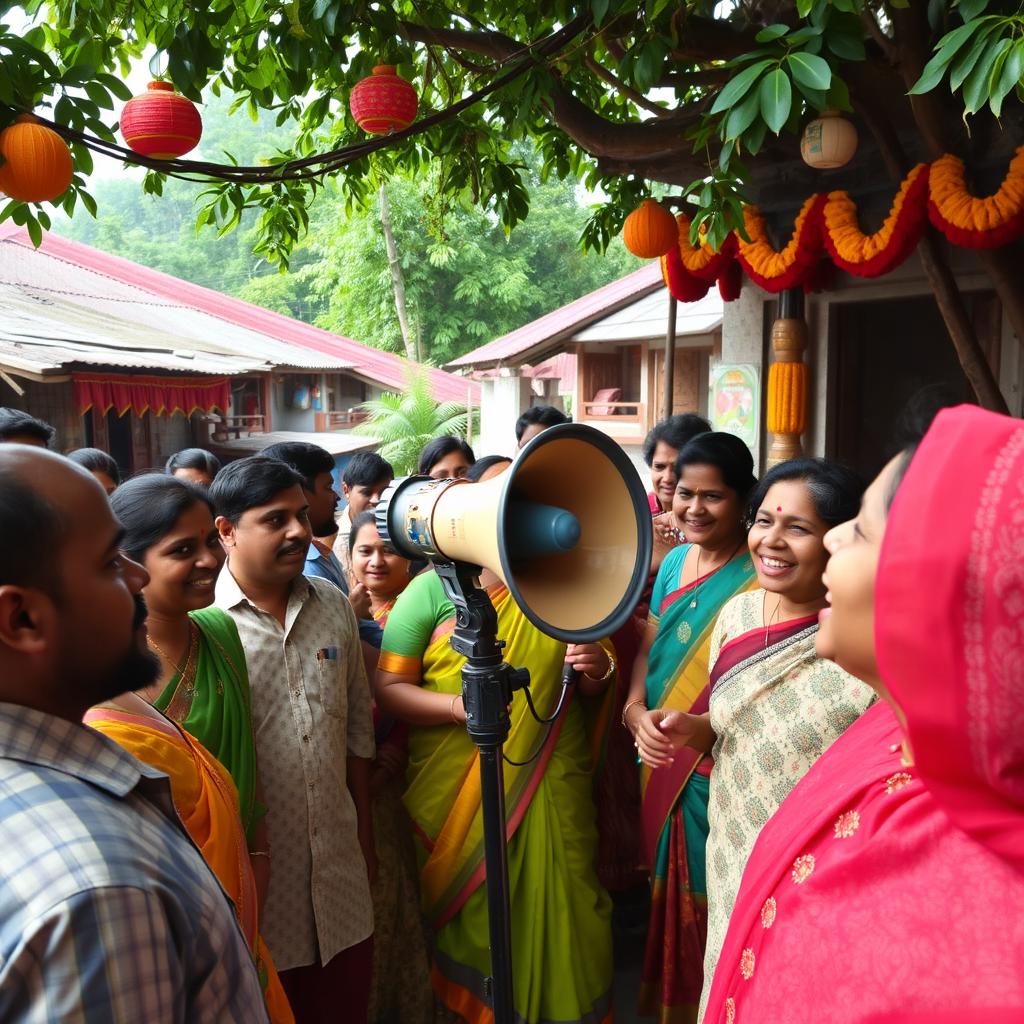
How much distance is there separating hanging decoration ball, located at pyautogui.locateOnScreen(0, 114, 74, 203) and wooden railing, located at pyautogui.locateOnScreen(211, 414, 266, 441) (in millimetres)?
11389

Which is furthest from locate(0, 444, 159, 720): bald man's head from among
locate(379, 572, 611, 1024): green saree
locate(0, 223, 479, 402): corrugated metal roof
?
locate(0, 223, 479, 402): corrugated metal roof

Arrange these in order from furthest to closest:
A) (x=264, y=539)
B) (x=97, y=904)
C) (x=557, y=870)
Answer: (x=557, y=870) → (x=264, y=539) → (x=97, y=904)

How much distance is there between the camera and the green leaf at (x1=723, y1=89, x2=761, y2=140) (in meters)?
2.53

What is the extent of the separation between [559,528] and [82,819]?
2.57ft

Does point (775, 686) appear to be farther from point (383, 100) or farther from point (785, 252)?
point (785, 252)

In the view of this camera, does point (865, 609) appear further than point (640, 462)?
No

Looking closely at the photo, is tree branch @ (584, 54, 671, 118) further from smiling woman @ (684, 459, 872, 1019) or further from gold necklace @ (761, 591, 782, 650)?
gold necklace @ (761, 591, 782, 650)

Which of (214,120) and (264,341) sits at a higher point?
(214,120)

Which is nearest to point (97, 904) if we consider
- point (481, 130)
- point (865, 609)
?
point (865, 609)

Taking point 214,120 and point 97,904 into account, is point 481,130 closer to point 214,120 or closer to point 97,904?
point 97,904

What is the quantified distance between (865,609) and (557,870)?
5.26 feet

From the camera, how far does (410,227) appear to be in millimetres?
18938

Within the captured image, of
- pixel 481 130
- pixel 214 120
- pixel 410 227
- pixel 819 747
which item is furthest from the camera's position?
pixel 214 120

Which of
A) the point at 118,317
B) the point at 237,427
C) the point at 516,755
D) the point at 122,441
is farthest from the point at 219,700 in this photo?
the point at 237,427
